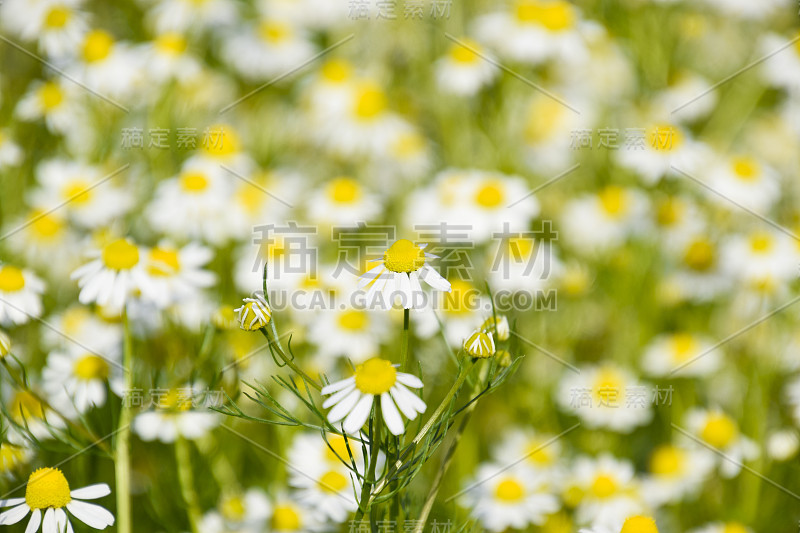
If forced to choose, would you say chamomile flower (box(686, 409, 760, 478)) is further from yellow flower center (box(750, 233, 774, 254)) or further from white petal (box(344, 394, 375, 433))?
white petal (box(344, 394, 375, 433))

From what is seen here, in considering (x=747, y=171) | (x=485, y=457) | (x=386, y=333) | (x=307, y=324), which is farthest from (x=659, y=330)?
(x=307, y=324)

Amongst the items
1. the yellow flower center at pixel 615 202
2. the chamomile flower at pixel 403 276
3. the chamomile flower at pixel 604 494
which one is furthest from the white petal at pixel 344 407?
the yellow flower center at pixel 615 202

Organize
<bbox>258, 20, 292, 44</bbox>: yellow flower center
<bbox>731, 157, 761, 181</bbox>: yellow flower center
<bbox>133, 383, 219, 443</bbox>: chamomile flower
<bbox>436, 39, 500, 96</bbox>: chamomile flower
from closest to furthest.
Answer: <bbox>133, 383, 219, 443</bbox>: chamomile flower → <bbox>731, 157, 761, 181</bbox>: yellow flower center → <bbox>436, 39, 500, 96</bbox>: chamomile flower → <bbox>258, 20, 292, 44</bbox>: yellow flower center

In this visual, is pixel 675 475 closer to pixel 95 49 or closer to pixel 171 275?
pixel 171 275

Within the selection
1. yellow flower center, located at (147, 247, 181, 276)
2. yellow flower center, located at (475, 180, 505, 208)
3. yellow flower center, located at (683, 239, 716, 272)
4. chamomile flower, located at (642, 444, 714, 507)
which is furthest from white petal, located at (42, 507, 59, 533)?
yellow flower center, located at (683, 239, 716, 272)

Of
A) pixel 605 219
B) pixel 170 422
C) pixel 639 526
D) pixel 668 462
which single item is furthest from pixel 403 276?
pixel 605 219

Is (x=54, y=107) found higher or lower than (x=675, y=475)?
higher

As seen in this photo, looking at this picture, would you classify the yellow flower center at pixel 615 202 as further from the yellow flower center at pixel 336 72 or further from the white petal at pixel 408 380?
the white petal at pixel 408 380

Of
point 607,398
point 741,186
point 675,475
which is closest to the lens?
point 675,475
